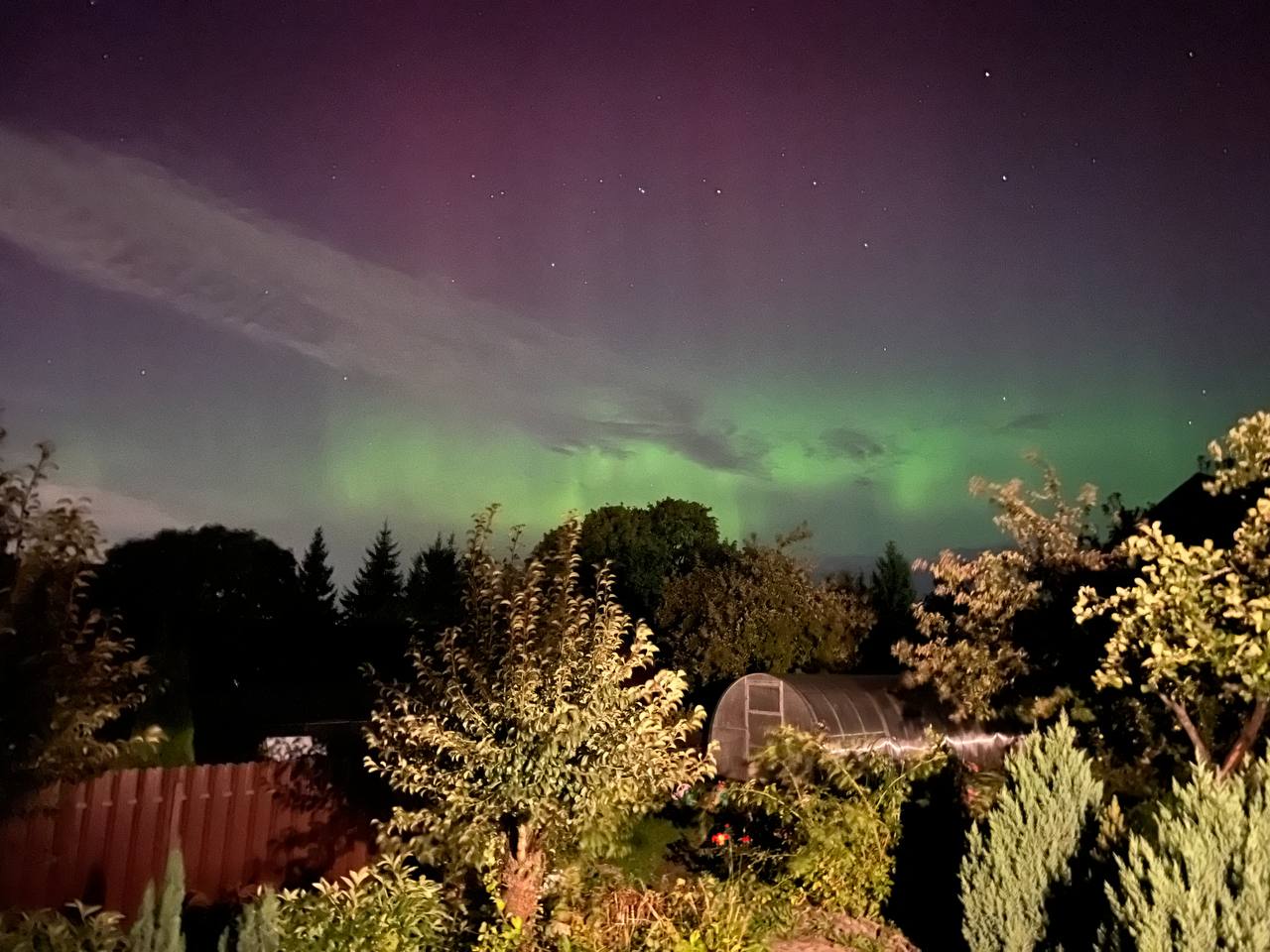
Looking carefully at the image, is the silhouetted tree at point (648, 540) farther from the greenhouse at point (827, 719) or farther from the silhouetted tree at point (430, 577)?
the greenhouse at point (827, 719)

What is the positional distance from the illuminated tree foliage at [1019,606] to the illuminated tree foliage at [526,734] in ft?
20.8

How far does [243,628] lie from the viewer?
42250 mm

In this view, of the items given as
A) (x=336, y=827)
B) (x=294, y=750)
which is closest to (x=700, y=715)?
(x=336, y=827)

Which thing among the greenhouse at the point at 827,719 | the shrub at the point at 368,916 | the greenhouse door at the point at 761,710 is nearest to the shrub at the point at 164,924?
the shrub at the point at 368,916

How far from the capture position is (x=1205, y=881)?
17.3 feet

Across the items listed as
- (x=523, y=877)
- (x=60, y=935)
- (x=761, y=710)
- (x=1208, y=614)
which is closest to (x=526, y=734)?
(x=523, y=877)

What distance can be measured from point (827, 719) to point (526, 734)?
35.9 feet

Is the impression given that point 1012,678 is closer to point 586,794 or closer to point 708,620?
point 586,794

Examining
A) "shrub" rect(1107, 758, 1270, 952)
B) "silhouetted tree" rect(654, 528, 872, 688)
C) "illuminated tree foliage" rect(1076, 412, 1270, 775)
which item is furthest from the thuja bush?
"silhouetted tree" rect(654, 528, 872, 688)

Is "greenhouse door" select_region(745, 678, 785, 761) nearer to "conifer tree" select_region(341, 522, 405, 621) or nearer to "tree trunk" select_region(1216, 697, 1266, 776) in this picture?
"tree trunk" select_region(1216, 697, 1266, 776)

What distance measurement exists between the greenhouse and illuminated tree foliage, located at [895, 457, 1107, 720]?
3805 millimetres

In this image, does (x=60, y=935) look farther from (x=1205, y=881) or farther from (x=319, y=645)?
(x=319, y=645)

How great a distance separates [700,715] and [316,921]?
3545mm

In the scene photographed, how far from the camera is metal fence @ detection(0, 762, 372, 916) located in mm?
7977
